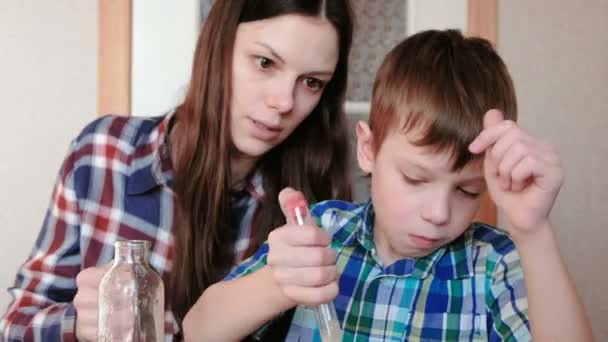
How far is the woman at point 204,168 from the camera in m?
1.14

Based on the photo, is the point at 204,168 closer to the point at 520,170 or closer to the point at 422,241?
the point at 422,241

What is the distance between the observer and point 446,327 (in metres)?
0.96

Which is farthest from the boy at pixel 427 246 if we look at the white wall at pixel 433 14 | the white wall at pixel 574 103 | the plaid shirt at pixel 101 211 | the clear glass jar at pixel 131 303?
Answer: the white wall at pixel 574 103

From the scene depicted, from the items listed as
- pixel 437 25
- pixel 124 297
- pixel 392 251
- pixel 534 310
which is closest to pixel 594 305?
pixel 437 25

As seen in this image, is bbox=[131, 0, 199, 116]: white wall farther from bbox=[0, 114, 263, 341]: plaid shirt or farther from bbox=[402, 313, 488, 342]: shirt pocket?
bbox=[402, 313, 488, 342]: shirt pocket

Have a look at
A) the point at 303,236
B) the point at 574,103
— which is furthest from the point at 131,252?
the point at 574,103

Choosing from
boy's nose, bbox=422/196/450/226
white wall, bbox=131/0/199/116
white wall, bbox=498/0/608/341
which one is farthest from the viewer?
white wall, bbox=498/0/608/341

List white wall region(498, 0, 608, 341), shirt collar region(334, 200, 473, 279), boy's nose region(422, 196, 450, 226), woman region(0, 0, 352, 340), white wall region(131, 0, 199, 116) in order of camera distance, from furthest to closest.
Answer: white wall region(498, 0, 608, 341) < white wall region(131, 0, 199, 116) < woman region(0, 0, 352, 340) < shirt collar region(334, 200, 473, 279) < boy's nose region(422, 196, 450, 226)

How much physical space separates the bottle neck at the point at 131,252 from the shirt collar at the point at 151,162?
0.52 meters

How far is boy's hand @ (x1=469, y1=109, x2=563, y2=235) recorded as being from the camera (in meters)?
0.71

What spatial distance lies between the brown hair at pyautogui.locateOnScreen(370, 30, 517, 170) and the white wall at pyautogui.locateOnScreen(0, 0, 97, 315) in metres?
0.81

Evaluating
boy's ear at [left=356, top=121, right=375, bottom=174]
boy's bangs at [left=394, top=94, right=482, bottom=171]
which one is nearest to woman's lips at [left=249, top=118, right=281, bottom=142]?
boy's ear at [left=356, top=121, right=375, bottom=174]

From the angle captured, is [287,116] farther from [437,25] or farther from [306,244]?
[437,25]

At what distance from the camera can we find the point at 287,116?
1.17 meters
